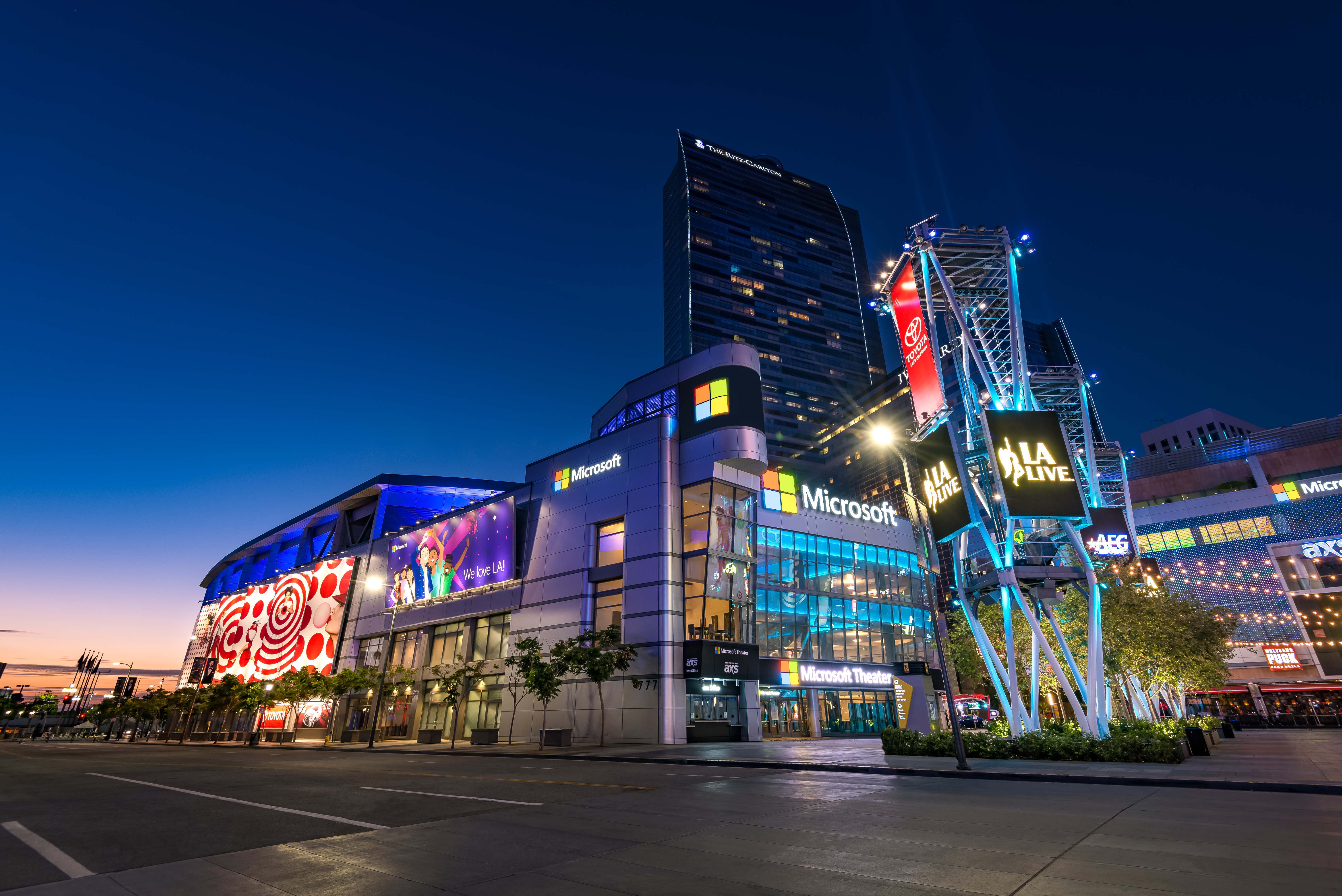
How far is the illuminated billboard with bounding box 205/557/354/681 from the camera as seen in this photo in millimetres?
65562

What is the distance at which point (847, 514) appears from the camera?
54219 millimetres

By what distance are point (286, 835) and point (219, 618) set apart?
91.8m

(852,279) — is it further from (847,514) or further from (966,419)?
(966,419)

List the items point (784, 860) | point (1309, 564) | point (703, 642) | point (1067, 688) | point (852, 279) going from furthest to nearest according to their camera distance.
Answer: point (852, 279)
point (1309, 564)
point (703, 642)
point (1067, 688)
point (784, 860)

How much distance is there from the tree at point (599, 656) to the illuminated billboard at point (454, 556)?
1181cm

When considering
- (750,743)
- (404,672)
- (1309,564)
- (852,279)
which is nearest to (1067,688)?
(750,743)

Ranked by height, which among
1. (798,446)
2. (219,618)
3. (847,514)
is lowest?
(219,618)

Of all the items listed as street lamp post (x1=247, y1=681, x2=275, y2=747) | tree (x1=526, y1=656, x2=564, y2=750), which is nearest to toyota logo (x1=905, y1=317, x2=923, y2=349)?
tree (x1=526, y1=656, x2=564, y2=750)

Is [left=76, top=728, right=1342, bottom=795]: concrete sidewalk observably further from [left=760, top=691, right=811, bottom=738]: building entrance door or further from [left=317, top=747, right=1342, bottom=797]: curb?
[left=760, top=691, right=811, bottom=738]: building entrance door

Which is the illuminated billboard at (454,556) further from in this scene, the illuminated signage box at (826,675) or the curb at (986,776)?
the illuminated signage box at (826,675)

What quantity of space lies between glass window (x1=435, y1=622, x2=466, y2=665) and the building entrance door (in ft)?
86.1

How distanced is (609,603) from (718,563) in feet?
27.5

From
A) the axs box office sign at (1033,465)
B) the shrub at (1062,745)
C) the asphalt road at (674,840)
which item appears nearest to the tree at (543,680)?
the asphalt road at (674,840)

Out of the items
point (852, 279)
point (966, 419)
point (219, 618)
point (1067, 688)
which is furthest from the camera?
point (852, 279)
